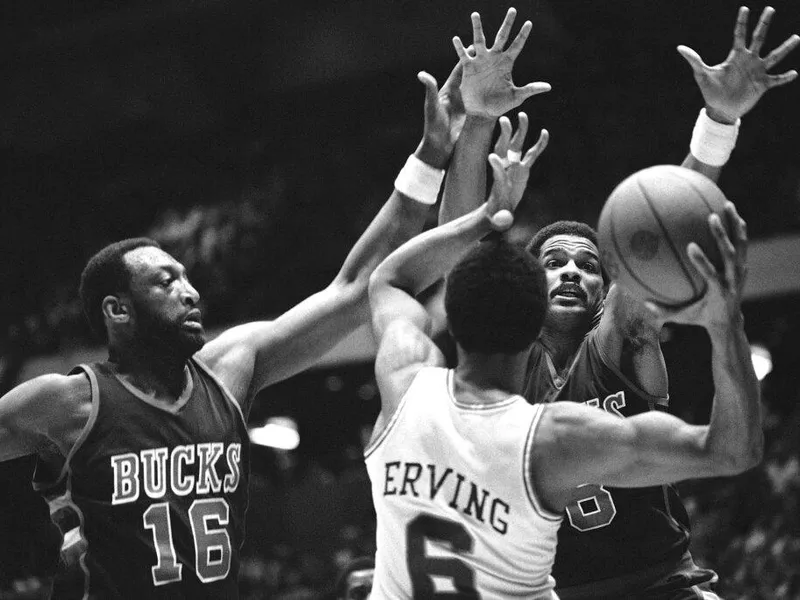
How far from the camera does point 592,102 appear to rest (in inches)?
488

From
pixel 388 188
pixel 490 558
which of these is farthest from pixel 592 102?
pixel 490 558

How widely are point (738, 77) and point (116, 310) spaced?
7.23 feet

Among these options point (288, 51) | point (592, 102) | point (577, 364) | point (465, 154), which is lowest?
point (577, 364)

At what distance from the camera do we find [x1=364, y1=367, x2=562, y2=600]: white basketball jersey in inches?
112

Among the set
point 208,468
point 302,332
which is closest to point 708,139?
point 302,332

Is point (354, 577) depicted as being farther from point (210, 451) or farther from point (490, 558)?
point (490, 558)

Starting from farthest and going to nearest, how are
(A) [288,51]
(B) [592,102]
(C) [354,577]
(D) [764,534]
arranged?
(A) [288,51], (B) [592,102], (D) [764,534], (C) [354,577]

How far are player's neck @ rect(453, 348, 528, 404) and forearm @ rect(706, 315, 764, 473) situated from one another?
54cm

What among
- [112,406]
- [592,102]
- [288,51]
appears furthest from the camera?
[288,51]

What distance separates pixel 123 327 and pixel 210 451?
0.53 meters

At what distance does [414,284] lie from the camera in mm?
3479

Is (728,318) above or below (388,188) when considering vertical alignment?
A: below

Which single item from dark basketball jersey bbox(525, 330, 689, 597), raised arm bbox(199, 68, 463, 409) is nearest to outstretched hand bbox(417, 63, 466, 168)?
raised arm bbox(199, 68, 463, 409)

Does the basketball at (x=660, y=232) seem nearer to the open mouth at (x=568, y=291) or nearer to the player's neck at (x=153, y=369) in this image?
the open mouth at (x=568, y=291)
